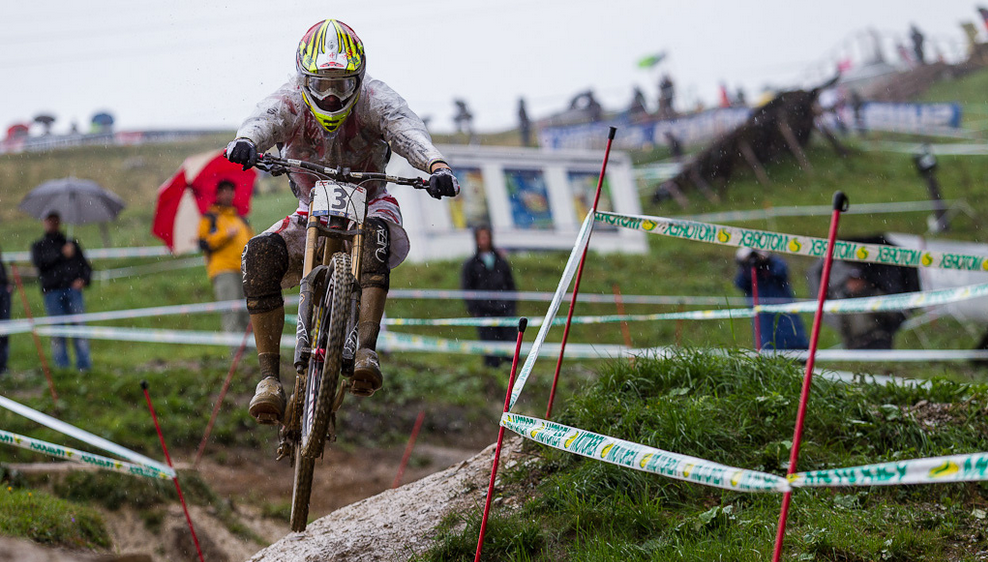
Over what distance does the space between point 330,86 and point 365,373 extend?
5.06 ft

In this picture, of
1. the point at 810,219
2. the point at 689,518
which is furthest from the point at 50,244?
the point at 810,219

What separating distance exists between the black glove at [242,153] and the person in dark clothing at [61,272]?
7403 millimetres

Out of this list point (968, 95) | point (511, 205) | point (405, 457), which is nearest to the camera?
point (405, 457)

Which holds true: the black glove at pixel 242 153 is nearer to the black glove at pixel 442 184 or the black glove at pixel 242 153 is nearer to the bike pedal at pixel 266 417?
the black glove at pixel 442 184

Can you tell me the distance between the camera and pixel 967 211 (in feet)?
83.3

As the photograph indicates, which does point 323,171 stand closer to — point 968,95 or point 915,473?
point 915,473

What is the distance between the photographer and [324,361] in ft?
14.5

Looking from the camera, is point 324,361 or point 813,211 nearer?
point 324,361

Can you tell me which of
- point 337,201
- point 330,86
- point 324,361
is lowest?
point 324,361

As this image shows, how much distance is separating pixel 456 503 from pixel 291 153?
7.65 feet

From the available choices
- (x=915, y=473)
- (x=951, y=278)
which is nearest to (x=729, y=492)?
(x=915, y=473)

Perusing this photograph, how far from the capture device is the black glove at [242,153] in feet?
14.7

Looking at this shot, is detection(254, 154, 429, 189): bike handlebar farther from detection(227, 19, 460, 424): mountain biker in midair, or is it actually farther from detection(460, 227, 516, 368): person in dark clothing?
detection(460, 227, 516, 368): person in dark clothing

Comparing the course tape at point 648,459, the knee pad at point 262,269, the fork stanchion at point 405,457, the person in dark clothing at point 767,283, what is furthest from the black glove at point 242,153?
the person in dark clothing at point 767,283
